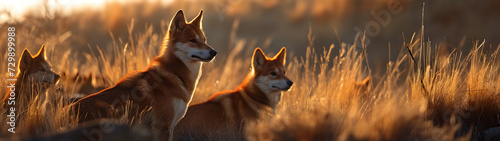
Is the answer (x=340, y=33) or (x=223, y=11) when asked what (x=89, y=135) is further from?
(x=223, y=11)

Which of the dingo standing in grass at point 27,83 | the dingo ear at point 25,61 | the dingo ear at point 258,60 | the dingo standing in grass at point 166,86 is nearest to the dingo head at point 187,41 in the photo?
the dingo standing in grass at point 166,86

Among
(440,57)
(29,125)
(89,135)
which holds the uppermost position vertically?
(440,57)

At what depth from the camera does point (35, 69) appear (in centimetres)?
498

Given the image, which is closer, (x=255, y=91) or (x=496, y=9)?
(x=255, y=91)

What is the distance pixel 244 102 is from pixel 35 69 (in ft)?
7.03

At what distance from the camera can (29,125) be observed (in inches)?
170

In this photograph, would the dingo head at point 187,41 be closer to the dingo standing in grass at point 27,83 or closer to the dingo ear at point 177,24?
the dingo ear at point 177,24

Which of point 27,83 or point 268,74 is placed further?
point 268,74

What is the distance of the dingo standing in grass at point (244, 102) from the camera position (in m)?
4.87

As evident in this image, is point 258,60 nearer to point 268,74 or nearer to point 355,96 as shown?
point 268,74

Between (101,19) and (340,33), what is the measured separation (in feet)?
25.5

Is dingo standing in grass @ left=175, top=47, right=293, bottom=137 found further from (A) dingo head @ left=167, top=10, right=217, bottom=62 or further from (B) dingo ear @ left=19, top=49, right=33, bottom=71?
(B) dingo ear @ left=19, top=49, right=33, bottom=71

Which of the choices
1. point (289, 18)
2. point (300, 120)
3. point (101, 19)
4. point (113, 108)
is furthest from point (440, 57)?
point (101, 19)

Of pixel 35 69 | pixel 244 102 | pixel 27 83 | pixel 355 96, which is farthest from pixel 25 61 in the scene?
pixel 355 96
